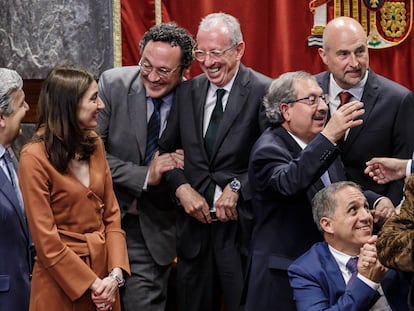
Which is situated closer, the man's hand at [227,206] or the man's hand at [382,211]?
the man's hand at [382,211]

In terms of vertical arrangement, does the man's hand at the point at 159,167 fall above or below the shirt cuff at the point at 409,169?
below

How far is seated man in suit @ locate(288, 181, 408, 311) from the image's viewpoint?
334cm

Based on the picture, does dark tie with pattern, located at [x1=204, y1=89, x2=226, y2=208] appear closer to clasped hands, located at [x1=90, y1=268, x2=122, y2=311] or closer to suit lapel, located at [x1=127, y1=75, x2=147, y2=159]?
suit lapel, located at [x1=127, y1=75, x2=147, y2=159]

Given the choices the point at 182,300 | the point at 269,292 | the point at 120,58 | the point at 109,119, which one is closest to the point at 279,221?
the point at 269,292

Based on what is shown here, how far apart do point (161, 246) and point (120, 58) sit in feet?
4.71

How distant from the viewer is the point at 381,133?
3965mm

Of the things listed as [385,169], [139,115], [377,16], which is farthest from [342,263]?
[377,16]

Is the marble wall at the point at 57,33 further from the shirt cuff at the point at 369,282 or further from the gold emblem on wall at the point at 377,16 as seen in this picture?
the shirt cuff at the point at 369,282

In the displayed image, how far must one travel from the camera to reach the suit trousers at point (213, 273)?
4047mm

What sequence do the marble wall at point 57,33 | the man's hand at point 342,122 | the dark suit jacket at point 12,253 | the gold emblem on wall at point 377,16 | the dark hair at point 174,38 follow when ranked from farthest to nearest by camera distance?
the marble wall at point 57,33 → the gold emblem on wall at point 377,16 → the dark hair at point 174,38 → the dark suit jacket at point 12,253 → the man's hand at point 342,122

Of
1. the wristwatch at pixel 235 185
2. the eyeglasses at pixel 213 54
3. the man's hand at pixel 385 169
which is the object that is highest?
the eyeglasses at pixel 213 54

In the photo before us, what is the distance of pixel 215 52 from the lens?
4.12m

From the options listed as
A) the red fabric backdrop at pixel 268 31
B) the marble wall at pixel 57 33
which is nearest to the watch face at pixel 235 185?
the red fabric backdrop at pixel 268 31

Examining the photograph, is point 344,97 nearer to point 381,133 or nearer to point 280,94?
point 381,133
